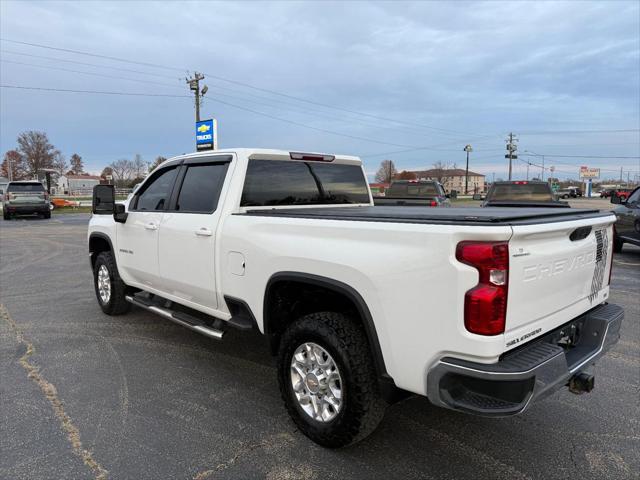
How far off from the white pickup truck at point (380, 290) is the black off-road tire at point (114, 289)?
1399mm

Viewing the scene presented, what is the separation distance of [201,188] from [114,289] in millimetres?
2228

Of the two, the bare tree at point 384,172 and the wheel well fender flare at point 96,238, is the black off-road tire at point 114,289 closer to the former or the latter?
the wheel well fender flare at point 96,238

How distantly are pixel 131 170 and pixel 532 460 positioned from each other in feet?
335

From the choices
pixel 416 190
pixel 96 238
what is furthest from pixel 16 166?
pixel 96 238

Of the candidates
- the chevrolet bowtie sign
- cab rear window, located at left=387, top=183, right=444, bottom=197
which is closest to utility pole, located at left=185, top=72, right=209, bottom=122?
the chevrolet bowtie sign

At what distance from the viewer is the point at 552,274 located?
101 inches

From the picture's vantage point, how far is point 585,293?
3.00 meters

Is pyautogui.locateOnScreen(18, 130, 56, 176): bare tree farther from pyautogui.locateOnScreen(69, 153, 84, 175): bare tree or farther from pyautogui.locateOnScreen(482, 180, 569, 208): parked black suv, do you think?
pyautogui.locateOnScreen(482, 180, 569, 208): parked black suv

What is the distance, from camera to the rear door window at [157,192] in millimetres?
4676

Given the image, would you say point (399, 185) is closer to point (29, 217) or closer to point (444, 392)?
point (444, 392)

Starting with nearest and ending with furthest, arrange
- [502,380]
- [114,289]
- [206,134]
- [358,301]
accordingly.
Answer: [502,380], [358,301], [114,289], [206,134]

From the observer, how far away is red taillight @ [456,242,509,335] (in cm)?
223

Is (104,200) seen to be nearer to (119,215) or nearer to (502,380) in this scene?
(119,215)

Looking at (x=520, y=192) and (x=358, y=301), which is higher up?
(x=520, y=192)
